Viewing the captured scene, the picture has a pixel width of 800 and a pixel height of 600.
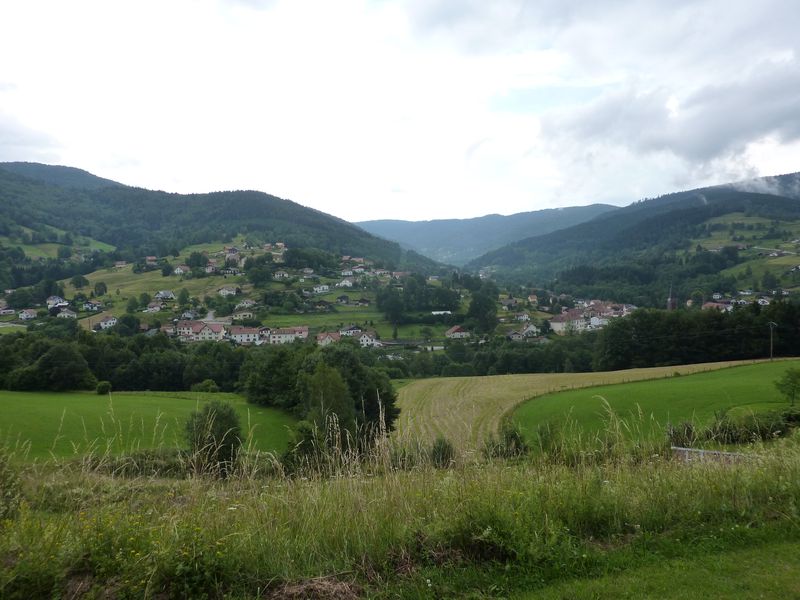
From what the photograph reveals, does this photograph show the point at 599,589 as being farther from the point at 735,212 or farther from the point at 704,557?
the point at 735,212

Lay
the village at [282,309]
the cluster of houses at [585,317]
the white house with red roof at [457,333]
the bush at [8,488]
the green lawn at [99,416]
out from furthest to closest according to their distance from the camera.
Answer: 1. the cluster of houses at [585,317]
2. the white house with red roof at [457,333]
3. the village at [282,309]
4. the green lawn at [99,416]
5. the bush at [8,488]

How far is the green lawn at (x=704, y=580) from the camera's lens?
338cm

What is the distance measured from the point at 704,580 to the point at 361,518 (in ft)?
8.85

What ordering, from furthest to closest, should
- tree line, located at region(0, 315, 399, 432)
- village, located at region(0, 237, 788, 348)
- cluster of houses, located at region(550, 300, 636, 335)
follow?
cluster of houses, located at region(550, 300, 636, 335)
village, located at region(0, 237, 788, 348)
tree line, located at region(0, 315, 399, 432)

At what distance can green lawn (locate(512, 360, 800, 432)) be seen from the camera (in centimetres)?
2456

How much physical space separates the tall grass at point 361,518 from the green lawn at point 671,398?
18399mm

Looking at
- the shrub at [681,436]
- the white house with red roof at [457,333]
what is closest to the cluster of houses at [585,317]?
the white house with red roof at [457,333]

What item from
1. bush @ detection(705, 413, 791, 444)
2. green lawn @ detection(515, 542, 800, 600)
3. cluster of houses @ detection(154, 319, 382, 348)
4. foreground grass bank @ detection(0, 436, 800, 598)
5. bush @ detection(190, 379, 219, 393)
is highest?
foreground grass bank @ detection(0, 436, 800, 598)

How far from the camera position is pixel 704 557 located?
387cm

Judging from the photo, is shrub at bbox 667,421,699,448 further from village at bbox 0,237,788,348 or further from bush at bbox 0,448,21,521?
village at bbox 0,237,788,348

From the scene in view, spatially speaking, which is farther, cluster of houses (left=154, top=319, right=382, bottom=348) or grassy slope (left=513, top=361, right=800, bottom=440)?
cluster of houses (left=154, top=319, right=382, bottom=348)

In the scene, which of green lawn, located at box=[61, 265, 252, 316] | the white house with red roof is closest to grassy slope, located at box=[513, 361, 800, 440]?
the white house with red roof

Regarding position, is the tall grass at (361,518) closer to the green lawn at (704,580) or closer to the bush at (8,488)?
the bush at (8,488)

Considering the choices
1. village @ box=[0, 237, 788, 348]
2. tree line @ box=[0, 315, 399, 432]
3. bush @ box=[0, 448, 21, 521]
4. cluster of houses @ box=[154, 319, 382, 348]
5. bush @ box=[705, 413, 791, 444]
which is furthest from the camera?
village @ box=[0, 237, 788, 348]
